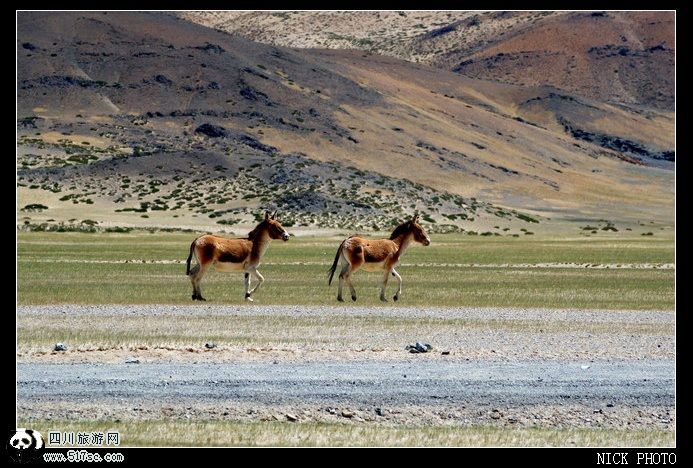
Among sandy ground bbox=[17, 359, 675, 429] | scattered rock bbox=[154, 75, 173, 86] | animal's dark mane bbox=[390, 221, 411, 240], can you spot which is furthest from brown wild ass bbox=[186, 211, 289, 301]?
scattered rock bbox=[154, 75, 173, 86]

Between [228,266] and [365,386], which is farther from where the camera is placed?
[228,266]

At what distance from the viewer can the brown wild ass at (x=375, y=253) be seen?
2684cm

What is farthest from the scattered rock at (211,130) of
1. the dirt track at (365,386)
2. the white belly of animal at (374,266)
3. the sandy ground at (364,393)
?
the sandy ground at (364,393)

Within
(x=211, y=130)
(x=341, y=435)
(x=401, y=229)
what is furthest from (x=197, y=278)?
(x=211, y=130)

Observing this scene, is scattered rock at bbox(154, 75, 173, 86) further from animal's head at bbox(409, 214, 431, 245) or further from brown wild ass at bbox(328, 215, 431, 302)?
animal's head at bbox(409, 214, 431, 245)

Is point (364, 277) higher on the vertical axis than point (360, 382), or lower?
lower

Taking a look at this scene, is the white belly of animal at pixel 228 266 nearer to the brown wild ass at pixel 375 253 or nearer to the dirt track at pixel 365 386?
the brown wild ass at pixel 375 253

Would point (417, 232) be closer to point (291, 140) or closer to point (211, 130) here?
point (211, 130)

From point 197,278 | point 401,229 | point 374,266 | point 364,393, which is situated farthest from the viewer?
point 401,229

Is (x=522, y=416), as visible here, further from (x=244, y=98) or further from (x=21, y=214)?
(x=244, y=98)

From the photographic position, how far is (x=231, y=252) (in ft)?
Result: 86.8

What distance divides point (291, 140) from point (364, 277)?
97.4 m

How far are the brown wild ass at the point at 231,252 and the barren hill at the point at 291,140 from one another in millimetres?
57861

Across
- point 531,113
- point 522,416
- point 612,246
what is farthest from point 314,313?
point 531,113
